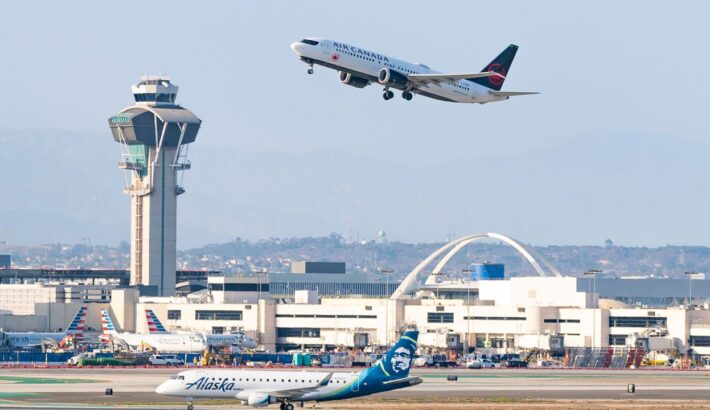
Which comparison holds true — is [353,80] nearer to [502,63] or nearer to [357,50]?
[357,50]

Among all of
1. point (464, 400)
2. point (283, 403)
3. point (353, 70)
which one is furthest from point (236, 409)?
point (353, 70)

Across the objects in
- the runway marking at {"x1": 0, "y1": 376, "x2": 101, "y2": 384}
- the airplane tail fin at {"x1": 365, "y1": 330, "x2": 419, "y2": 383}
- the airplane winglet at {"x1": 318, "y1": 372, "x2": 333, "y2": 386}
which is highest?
the airplane tail fin at {"x1": 365, "y1": 330, "x2": 419, "y2": 383}

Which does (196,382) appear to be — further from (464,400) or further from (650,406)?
(650,406)

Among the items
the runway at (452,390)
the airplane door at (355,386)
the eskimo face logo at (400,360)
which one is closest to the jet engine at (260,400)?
the runway at (452,390)

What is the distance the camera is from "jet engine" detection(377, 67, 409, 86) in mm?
135500

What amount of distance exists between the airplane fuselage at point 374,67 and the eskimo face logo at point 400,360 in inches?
928

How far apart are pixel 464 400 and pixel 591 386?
88.0 feet

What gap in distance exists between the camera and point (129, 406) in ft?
410

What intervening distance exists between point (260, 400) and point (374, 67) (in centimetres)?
3098

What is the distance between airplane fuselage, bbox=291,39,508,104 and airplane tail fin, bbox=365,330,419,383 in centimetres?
2337

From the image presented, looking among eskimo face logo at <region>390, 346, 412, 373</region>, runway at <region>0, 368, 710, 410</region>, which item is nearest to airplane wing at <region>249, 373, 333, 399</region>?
runway at <region>0, 368, 710, 410</region>

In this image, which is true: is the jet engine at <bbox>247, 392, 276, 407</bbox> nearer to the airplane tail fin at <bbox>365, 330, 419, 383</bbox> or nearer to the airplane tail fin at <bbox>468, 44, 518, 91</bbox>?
the airplane tail fin at <bbox>365, 330, 419, 383</bbox>

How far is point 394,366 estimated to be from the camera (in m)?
126

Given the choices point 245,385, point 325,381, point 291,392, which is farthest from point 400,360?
point 245,385
